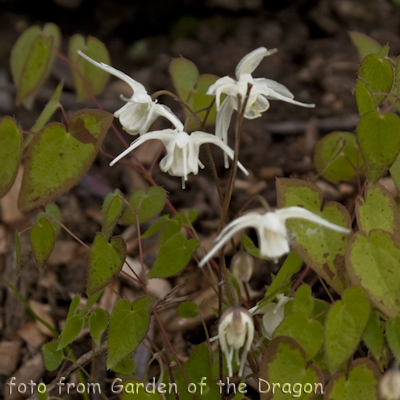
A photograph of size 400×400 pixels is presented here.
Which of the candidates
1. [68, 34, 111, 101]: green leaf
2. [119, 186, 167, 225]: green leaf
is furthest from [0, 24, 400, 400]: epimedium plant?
[68, 34, 111, 101]: green leaf

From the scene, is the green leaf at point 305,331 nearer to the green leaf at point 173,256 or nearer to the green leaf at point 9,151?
the green leaf at point 173,256

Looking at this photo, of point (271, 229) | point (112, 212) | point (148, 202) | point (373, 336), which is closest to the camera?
point (271, 229)

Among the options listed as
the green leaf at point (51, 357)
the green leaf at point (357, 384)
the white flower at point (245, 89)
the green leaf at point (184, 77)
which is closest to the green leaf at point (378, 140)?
the white flower at point (245, 89)

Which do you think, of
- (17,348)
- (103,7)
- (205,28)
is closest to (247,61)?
(17,348)

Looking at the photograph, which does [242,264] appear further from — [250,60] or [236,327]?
[250,60]

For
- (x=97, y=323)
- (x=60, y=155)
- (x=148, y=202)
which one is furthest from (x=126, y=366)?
(x=60, y=155)

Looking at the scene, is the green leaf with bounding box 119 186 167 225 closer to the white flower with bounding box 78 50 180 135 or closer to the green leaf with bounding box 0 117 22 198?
the white flower with bounding box 78 50 180 135
